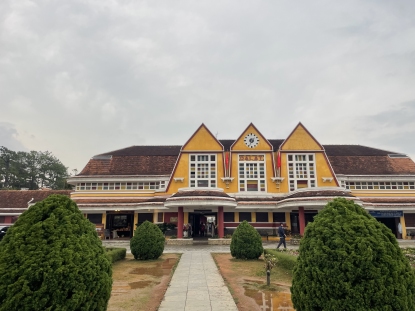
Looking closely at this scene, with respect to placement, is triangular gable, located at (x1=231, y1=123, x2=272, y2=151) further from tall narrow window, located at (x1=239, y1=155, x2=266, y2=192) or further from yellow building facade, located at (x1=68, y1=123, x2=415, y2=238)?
tall narrow window, located at (x1=239, y1=155, x2=266, y2=192)

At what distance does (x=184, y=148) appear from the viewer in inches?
1225

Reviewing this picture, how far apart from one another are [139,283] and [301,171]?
944 inches

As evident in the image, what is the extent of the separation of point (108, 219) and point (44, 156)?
44.1m

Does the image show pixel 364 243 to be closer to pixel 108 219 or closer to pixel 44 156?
pixel 108 219

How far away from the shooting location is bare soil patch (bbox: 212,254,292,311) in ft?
26.2

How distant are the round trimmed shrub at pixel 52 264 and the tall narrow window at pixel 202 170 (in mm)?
25236

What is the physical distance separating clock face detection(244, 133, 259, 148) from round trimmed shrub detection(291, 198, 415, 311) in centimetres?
2631

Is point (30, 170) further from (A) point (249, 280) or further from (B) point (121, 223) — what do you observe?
(A) point (249, 280)

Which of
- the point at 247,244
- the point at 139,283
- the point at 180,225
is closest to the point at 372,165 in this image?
the point at 180,225

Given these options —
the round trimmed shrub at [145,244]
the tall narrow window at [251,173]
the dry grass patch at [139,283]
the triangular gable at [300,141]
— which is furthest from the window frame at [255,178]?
the dry grass patch at [139,283]

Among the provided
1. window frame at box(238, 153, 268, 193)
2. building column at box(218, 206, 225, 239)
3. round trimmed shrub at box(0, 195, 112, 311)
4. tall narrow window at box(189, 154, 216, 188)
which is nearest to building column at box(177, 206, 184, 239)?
building column at box(218, 206, 225, 239)

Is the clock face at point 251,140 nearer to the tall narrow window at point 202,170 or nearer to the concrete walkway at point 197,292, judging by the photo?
the tall narrow window at point 202,170

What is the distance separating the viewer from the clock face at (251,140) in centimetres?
3145

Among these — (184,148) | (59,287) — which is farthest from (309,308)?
(184,148)
